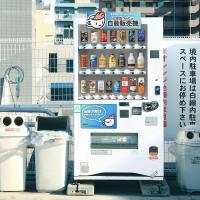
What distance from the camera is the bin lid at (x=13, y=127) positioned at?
7168 mm

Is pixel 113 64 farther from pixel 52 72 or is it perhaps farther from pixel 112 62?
pixel 52 72

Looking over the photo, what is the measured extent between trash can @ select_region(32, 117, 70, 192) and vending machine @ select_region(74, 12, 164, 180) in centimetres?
20

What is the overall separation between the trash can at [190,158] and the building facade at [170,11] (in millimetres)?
66556

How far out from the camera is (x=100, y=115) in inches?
283

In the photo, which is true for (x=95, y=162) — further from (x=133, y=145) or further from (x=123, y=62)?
(x=123, y=62)

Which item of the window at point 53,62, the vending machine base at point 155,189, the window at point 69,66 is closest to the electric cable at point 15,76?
the window at point 53,62

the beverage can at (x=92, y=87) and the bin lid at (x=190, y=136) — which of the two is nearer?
the bin lid at (x=190, y=136)

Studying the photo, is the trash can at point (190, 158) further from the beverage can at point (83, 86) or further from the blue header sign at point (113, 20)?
the blue header sign at point (113, 20)

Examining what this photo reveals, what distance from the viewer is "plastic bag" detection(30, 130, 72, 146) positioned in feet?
23.5

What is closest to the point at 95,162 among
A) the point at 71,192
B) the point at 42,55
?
the point at 71,192

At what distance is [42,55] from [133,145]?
3.23 metres

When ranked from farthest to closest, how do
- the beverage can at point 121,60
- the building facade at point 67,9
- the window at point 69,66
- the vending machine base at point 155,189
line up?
the building facade at point 67,9
the window at point 69,66
the beverage can at point 121,60
the vending machine base at point 155,189

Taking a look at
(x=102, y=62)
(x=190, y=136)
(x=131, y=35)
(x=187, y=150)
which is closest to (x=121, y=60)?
(x=102, y=62)

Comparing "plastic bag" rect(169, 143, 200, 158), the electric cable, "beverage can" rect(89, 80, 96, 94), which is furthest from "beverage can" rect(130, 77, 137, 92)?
the electric cable
